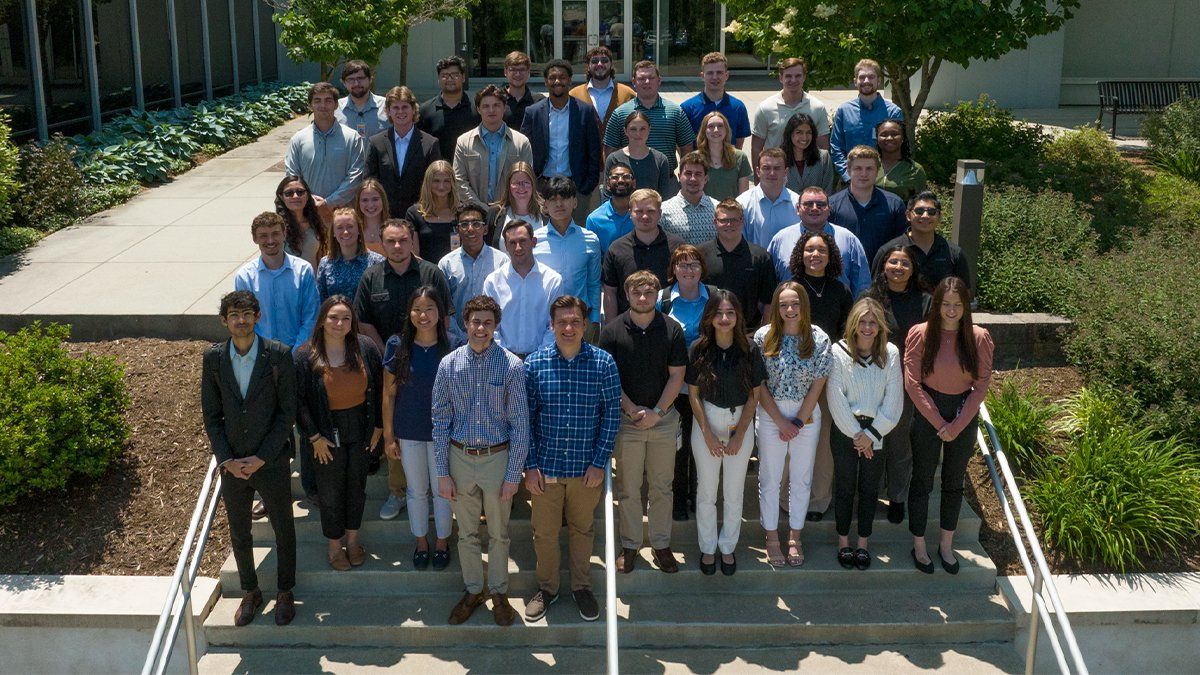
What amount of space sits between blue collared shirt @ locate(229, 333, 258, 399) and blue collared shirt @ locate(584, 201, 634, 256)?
8.18 ft

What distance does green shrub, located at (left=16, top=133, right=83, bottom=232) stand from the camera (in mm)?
12359

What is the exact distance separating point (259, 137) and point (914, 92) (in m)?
15.4

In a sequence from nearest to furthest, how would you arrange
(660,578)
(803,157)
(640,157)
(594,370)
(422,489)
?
(594,370) < (422,489) < (660,578) < (640,157) < (803,157)

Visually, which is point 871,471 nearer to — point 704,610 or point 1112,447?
point 704,610

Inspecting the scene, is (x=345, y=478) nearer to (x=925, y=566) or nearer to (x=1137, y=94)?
(x=925, y=566)

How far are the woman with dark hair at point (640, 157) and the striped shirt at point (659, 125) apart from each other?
2.06 ft

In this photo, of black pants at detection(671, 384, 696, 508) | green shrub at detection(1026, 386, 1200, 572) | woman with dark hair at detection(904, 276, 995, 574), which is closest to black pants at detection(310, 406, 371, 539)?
black pants at detection(671, 384, 696, 508)

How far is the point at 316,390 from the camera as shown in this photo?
6516 millimetres

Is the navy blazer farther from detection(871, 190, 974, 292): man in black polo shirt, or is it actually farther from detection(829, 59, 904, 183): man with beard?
detection(871, 190, 974, 292): man in black polo shirt

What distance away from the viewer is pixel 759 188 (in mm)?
7719

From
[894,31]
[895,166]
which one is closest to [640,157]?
[895,166]

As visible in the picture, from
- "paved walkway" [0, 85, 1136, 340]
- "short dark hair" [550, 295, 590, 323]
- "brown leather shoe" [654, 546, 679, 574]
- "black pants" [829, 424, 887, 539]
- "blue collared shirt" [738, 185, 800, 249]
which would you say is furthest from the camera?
"paved walkway" [0, 85, 1136, 340]

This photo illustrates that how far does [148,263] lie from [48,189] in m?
2.95

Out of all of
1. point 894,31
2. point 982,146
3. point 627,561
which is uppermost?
point 894,31
